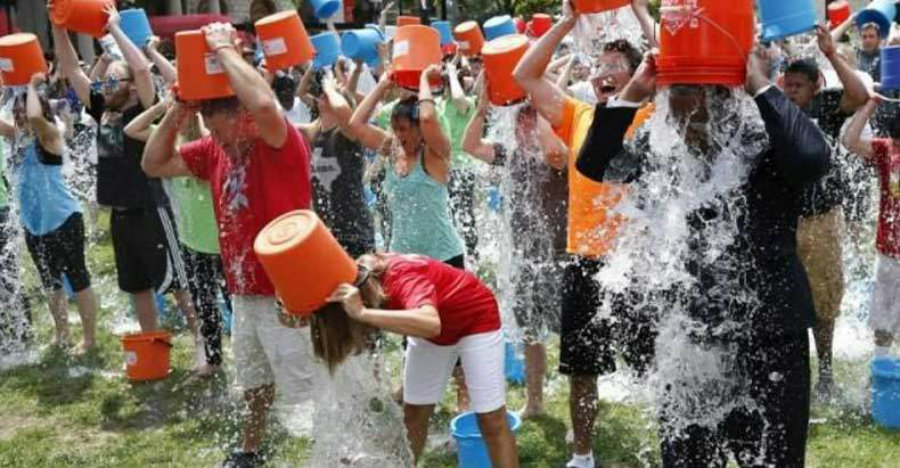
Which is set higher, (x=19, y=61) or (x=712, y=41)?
(x=712, y=41)

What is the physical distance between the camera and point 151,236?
690cm

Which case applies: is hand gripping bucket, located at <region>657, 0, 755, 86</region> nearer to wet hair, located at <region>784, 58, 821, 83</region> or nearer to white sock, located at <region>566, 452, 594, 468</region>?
white sock, located at <region>566, 452, 594, 468</region>

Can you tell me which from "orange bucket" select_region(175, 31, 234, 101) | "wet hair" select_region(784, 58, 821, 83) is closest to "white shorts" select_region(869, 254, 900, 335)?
"wet hair" select_region(784, 58, 821, 83)

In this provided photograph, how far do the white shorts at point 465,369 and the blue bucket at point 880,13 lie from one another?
533 cm

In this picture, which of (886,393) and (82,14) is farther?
(82,14)

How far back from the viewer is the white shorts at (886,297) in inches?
212

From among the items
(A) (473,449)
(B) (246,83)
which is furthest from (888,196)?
(B) (246,83)

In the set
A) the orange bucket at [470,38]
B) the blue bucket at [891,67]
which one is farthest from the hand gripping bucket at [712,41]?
the orange bucket at [470,38]

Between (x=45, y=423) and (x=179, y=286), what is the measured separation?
1364 mm

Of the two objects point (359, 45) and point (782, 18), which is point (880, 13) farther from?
point (782, 18)

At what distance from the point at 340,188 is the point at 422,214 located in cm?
A: 104

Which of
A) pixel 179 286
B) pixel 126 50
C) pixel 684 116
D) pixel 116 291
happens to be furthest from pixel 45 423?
pixel 684 116

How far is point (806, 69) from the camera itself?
5211 mm

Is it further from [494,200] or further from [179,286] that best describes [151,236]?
[494,200]
